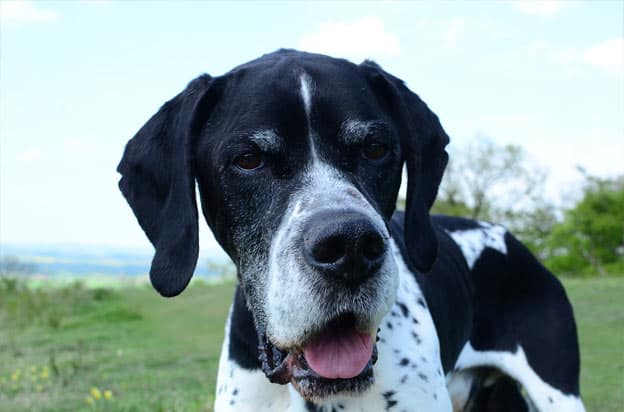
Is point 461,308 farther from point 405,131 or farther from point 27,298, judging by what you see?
point 27,298

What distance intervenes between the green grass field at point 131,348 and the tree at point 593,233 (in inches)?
932

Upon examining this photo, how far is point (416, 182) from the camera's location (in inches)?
130

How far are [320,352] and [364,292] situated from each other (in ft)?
1.05

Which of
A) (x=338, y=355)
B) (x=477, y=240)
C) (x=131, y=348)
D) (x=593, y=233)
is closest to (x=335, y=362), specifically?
(x=338, y=355)

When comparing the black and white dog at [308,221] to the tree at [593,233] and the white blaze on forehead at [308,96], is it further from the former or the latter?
the tree at [593,233]

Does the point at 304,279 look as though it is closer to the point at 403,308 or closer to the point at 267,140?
the point at 267,140

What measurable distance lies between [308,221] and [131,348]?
10247 millimetres

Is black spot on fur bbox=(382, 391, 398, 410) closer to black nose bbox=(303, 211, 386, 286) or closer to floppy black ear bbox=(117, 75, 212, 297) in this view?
black nose bbox=(303, 211, 386, 286)

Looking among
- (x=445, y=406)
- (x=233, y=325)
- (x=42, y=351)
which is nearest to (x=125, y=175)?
(x=233, y=325)

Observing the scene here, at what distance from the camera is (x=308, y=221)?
2.46m

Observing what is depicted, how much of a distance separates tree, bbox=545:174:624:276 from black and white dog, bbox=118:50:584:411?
1439 inches

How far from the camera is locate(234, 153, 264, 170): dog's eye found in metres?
2.87

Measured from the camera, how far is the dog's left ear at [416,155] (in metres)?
3.31

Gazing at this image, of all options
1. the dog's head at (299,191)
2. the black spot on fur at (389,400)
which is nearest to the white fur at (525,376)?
the dog's head at (299,191)
